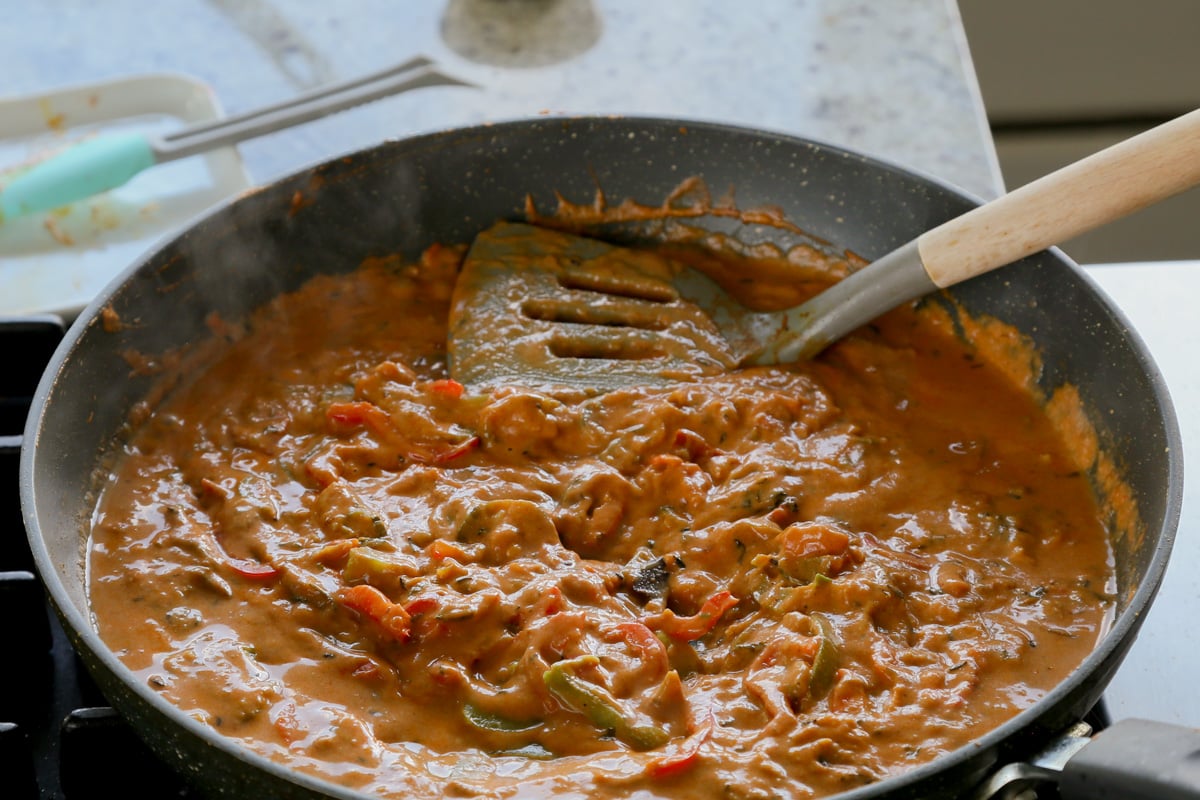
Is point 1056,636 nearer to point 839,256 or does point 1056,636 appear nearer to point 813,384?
point 813,384

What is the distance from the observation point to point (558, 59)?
2.93 metres

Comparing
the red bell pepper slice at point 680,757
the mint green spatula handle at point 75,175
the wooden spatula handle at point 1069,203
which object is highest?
the mint green spatula handle at point 75,175

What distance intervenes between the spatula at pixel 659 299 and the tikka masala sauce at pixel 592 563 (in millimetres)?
69

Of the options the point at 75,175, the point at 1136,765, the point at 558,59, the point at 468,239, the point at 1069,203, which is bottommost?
the point at 1136,765

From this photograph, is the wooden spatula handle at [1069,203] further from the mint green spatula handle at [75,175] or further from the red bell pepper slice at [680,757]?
the mint green spatula handle at [75,175]

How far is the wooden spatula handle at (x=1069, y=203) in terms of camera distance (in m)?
1.58

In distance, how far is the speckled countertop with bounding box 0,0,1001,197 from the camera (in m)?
2.71

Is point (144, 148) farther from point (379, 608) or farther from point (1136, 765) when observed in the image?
point (1136, 765)

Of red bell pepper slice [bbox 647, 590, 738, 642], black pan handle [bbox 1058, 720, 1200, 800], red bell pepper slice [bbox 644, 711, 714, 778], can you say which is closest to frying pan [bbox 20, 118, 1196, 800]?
black pan handle [bbox 1058, 720, 1200, 800]

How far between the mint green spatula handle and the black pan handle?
2.05m

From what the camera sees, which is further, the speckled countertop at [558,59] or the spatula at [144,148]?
the speckled countertop at [558,59]

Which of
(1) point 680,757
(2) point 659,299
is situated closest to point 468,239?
(2) point 659,299

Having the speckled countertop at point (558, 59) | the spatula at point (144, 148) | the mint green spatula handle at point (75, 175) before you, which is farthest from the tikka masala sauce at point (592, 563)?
the speckled countertop at point (558, 59)

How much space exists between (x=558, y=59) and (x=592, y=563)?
1.65 meters
